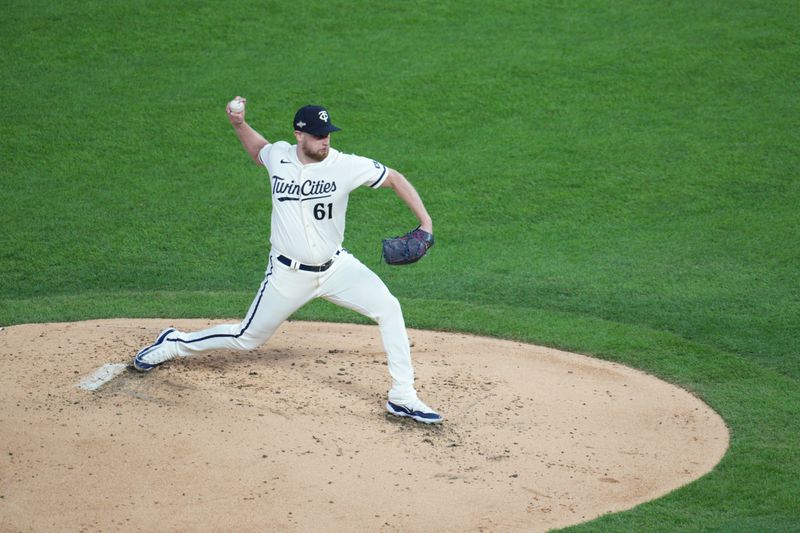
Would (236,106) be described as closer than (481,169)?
Yes

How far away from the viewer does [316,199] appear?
20.7ft

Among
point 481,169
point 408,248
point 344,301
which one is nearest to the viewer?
point 408,248

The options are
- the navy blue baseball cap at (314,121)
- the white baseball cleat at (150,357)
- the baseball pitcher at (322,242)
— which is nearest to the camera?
the navy blue baseball cap at (314,121)

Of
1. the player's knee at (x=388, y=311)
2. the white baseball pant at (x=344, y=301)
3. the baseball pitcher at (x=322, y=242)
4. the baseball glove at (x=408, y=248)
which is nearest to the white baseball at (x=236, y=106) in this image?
the baseball pitcher at (x=322, y=242)

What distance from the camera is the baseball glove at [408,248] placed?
6.07 m

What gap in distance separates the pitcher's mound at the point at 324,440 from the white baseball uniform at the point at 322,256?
50cm

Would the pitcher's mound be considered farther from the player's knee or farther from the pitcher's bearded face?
the pitcher's bearded face

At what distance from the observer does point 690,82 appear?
13.0m

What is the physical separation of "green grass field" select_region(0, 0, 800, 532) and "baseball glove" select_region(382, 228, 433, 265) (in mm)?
1861

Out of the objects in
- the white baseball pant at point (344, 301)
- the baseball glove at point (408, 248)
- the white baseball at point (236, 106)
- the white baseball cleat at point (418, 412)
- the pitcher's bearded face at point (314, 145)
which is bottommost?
the white baseball cleat at point (418, 412)

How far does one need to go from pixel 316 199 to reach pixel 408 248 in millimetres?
657

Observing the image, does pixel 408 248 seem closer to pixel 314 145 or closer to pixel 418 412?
pixel 314 145

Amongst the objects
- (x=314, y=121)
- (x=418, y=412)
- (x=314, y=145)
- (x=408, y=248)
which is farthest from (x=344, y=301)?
(x=314, y=121)

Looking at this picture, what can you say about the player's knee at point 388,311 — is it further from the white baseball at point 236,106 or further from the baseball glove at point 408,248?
the white baseball at point 236,106
